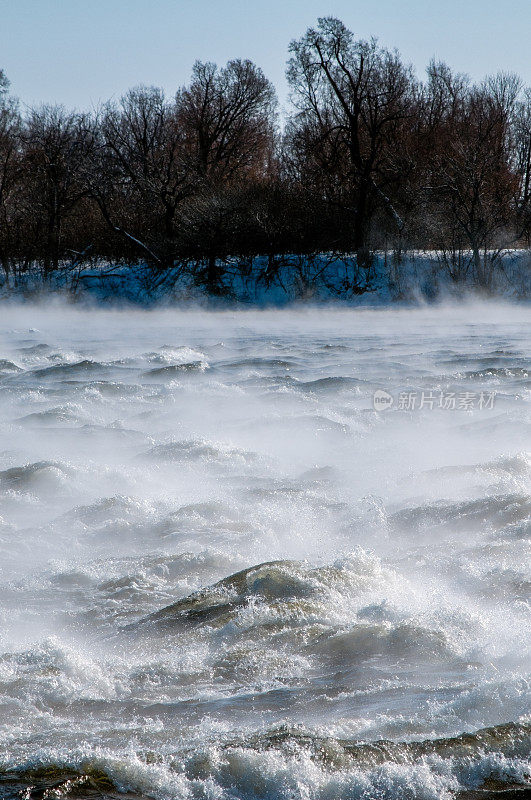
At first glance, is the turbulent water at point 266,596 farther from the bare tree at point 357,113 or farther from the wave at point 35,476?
the bare tree at point 357,113

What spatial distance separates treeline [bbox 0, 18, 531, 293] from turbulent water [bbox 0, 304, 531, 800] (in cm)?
1776

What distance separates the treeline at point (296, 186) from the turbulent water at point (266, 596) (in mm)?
17764

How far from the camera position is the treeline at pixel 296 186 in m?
26.5

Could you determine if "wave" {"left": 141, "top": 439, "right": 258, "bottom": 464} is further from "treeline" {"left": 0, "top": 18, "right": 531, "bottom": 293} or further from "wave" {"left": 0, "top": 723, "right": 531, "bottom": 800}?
A: "treeline" {"left": 0, "top": 18, "right": 531, "bottom": 293}

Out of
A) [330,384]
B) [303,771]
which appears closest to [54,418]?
[330,384]

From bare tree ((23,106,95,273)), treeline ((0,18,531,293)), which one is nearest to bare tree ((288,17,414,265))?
treeline ((0,18,531,293))

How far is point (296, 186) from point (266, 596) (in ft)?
86.9

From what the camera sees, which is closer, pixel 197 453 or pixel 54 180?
pixel 197 453

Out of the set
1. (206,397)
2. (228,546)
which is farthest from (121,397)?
(228,546)

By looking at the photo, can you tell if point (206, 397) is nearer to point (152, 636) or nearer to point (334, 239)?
point (152, 636)

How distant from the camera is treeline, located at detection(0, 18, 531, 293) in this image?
87.1 ft

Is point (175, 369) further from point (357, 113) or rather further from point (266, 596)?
point (357, 113)

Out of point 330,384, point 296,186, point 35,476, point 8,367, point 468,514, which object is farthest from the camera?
point 296,186

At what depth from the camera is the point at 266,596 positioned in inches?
149
